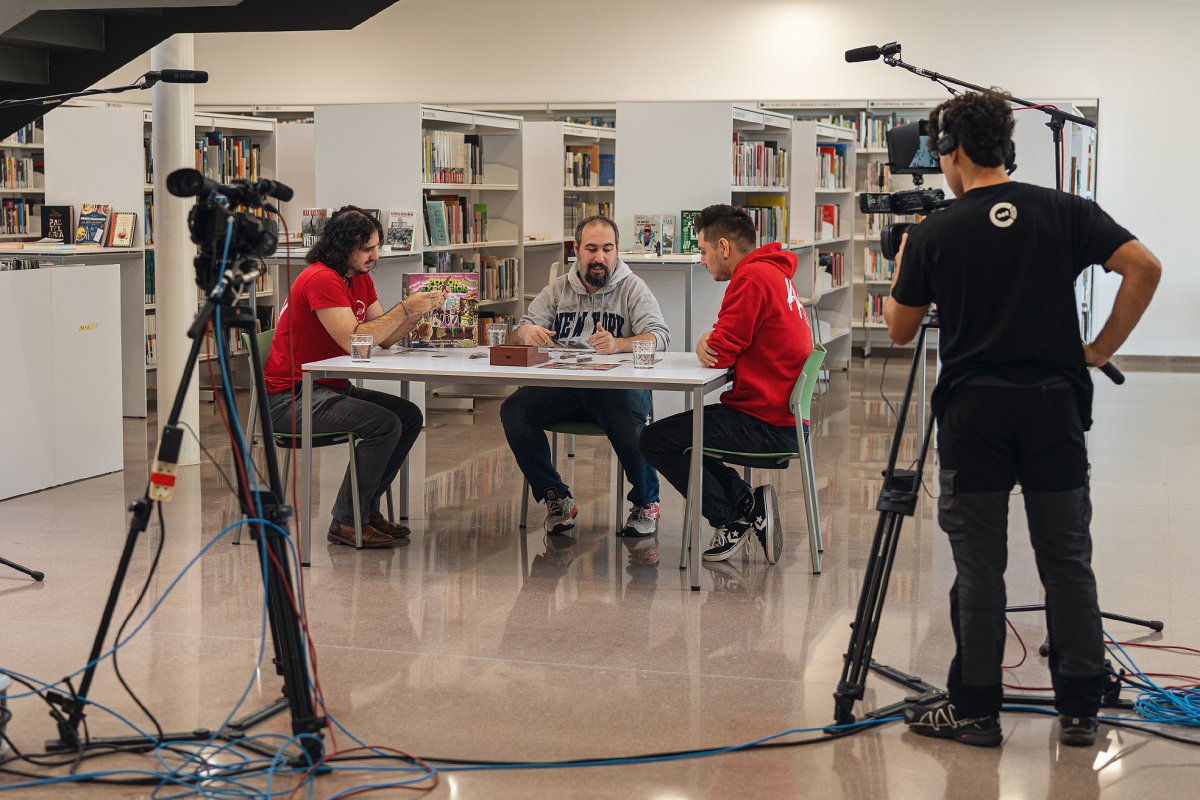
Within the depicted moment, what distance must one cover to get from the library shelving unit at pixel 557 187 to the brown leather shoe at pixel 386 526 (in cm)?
393

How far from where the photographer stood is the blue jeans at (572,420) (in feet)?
16.1

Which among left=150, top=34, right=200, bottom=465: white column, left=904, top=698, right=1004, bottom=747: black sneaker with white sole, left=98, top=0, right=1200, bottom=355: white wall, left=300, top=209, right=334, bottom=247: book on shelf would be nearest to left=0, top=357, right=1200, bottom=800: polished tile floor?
left=904, top=698, right=1004, bottom=747: black sneaker with white sole

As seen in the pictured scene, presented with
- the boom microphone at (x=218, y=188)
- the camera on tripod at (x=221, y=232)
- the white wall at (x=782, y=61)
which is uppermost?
the white wall at (x=782, y=61)

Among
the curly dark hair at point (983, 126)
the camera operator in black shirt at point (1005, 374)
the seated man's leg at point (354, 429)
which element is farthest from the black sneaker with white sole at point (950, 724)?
the seated man's leg at point (354, 429)

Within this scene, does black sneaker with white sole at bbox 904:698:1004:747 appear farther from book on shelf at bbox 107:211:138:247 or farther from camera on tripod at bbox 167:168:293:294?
book on shelf at bbox 107:211:138:247

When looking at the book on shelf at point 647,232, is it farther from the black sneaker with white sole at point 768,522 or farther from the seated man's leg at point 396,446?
the black sneaker with white sole at point 768,522

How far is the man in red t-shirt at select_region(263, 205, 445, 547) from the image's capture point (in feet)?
15.4

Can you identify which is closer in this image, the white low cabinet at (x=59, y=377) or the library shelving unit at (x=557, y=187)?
the white low cabinet at (x=59, y=377)

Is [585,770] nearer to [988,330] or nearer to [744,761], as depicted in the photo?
[744,761]

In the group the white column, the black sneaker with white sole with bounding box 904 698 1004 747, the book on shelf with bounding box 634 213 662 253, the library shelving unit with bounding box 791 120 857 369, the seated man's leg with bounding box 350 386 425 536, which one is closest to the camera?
the black sneaker with white sole with bounding box 904 698 1004 747

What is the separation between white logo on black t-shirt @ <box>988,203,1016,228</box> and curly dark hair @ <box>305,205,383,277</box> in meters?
2.55

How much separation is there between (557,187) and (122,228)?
116 inches

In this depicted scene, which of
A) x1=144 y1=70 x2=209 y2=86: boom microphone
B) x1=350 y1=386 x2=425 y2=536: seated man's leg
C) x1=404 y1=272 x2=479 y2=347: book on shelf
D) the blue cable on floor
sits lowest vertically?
the blue cable on floor

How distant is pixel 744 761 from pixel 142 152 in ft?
19.3
